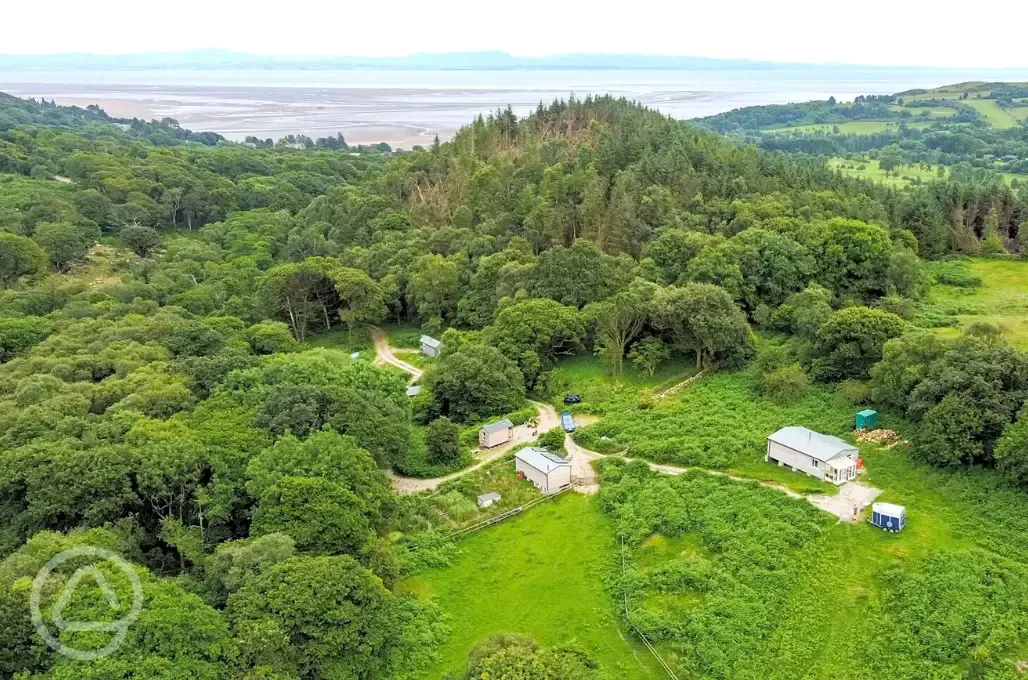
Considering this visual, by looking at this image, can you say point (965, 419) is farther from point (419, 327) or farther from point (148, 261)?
point (148, 261)

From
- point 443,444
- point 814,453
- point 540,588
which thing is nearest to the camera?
point 540,588

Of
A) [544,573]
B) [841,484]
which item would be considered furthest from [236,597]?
[841,484]

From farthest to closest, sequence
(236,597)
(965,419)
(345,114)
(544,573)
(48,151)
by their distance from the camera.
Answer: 1. (345,114)
2. (48,151)
3. (965,419)
4. (544,573)
5. (236,597)

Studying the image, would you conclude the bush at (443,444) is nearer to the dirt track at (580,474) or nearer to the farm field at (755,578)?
the dirt track at (580,474)

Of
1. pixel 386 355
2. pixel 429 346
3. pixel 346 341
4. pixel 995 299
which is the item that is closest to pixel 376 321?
pixel 346 341

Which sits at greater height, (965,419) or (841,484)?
(965,419)

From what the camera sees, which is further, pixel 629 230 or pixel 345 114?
pixel 345 114

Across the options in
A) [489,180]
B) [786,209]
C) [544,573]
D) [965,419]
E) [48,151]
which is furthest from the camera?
[48,151]

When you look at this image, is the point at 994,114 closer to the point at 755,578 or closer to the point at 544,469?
the point at 544,469

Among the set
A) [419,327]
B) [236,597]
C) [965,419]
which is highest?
[965,419]
